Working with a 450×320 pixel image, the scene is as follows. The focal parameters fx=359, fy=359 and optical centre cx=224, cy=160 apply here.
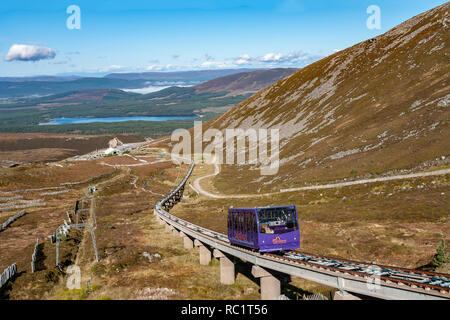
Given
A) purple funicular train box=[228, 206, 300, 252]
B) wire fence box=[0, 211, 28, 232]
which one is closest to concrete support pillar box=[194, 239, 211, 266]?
purple funicular train box=[228, 206, 300, 252]

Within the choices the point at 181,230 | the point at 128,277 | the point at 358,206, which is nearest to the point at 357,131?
the point at 358,206

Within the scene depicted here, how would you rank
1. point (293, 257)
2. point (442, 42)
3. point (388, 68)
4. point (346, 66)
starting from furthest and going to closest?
point (346, 66) → point (388, 68) → point (442, 42) → point (293, 257)

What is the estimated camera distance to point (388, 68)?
369ft

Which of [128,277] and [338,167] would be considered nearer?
[128,277]

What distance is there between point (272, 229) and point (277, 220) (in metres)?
0.91

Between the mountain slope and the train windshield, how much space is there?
1499 inches

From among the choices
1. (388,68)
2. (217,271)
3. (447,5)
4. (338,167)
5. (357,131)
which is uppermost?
(447,5)

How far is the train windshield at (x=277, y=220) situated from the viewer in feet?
102

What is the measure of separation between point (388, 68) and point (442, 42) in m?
15.5

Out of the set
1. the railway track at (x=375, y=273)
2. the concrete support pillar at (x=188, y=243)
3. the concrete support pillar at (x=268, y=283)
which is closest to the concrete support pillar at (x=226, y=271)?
the railway track at (x=375, y=273)

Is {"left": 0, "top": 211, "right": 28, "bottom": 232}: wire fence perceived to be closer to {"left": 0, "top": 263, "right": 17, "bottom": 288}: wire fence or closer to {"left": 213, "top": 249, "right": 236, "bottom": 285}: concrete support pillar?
{"left": 0, "top": 263, "right": 17, "bottom": 288}: wire fence

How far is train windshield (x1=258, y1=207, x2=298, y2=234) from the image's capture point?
102 ft

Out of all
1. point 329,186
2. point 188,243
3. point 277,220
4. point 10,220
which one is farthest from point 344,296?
point 10,220
